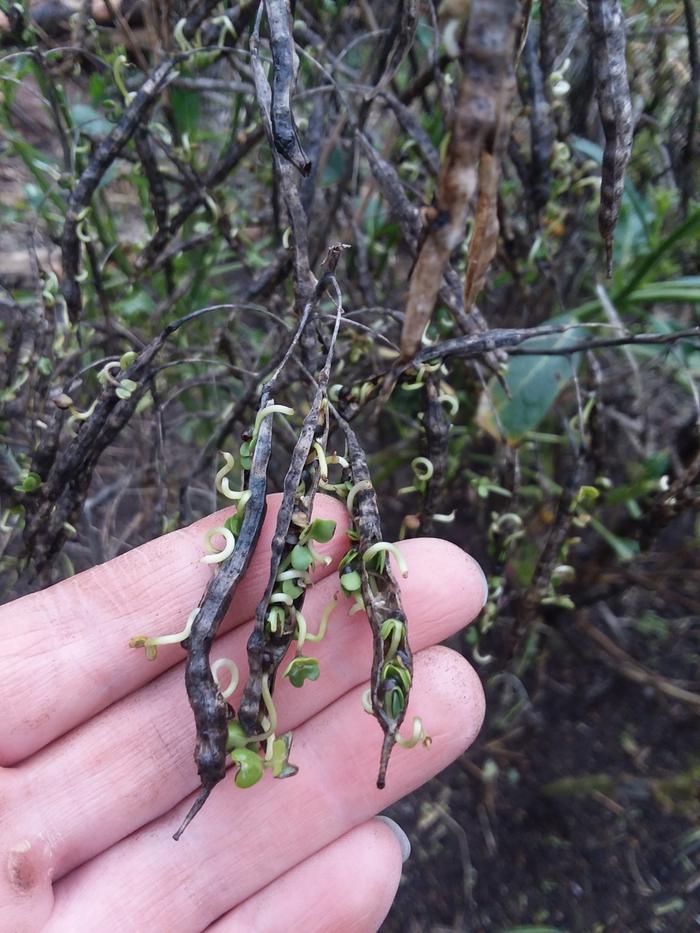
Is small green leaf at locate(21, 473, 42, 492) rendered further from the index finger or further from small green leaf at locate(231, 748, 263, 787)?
small green leaf at locate(231, 748, 263, 787)

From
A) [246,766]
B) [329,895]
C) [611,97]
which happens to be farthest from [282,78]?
[329,895]

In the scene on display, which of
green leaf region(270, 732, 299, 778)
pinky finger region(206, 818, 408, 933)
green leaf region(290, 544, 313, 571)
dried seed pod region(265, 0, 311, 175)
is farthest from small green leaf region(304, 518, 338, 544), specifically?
pinky finger region(206, 818, 408, 933)

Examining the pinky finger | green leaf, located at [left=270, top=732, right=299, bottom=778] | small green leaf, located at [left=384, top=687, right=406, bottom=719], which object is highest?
small green leaf, located at [left=384, top=687, right=406, bottom=719]

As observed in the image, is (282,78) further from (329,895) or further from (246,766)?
(329,895)

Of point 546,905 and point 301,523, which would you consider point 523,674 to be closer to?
point 546,905

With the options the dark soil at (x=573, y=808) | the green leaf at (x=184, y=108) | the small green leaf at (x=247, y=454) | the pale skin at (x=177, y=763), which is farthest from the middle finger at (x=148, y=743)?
the green leaf at (x=184, y=108)

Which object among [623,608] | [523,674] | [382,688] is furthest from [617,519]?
[382,688]
